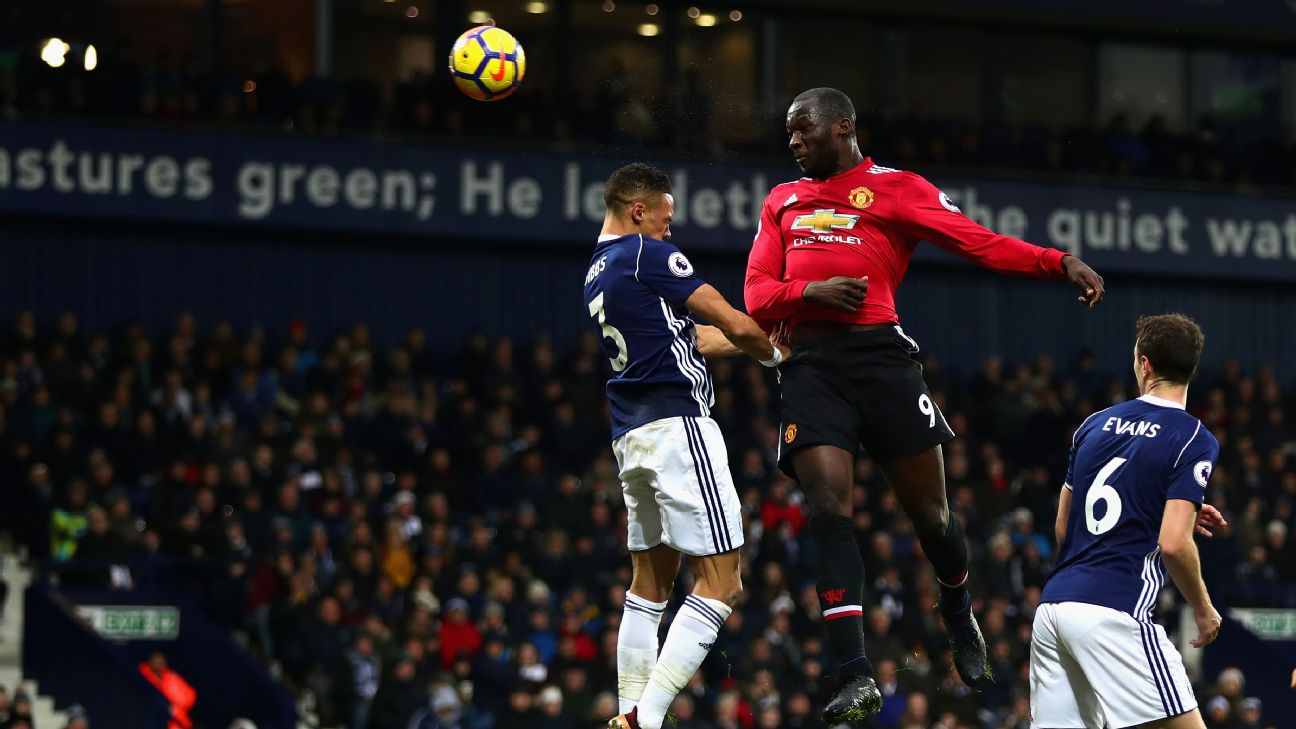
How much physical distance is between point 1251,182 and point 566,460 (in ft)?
43.7

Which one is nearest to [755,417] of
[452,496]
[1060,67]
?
[452,496]

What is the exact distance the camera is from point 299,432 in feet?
65.0

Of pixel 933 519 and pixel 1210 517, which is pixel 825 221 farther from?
pixel 1210 517

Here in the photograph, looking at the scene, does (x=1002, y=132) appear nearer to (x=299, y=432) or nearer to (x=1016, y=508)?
(x=1016, y=508)

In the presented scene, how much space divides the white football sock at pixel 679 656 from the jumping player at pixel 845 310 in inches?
21.3

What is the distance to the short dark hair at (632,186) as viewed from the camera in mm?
8195

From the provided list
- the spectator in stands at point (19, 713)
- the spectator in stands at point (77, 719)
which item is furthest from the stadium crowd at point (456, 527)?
the spectator in stands at point (19, 713)

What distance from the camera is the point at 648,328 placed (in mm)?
8086

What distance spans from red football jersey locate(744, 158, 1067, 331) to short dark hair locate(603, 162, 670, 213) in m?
0.57

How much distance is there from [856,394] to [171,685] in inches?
391

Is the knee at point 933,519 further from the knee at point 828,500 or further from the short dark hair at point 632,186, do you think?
the short dark hair at point 632,186

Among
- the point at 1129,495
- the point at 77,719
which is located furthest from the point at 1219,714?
the point at 1129,495

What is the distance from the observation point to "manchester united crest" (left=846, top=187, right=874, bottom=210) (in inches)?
320

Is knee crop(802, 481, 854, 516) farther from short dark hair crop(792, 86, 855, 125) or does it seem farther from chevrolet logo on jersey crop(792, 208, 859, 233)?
short dark hair crop(792, 86, 855, 125)
